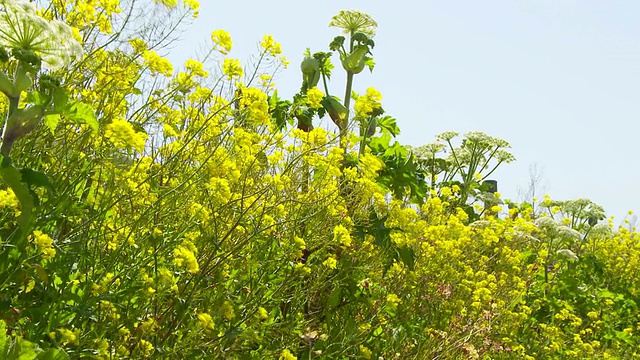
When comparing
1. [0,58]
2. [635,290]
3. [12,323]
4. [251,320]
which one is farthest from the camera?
[635,290]

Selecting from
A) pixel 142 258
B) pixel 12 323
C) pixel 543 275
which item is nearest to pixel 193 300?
pixel 142 258

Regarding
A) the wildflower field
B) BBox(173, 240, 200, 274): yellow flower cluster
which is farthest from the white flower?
BBox(173, 240, 200, 274): yellow flower cluster

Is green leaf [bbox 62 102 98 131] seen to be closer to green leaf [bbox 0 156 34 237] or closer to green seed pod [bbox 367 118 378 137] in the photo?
green leaf [bbox 0 156 34 237]

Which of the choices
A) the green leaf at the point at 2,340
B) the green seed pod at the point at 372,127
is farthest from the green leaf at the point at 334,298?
the green leaf at the point at 2,340

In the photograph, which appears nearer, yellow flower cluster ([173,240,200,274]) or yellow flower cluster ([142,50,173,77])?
yellow flower cluster ([173,240,200,274])

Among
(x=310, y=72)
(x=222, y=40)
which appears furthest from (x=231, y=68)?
(x=310, y=72)

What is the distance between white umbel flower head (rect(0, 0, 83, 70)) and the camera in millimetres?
1769

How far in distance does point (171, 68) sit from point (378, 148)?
204 centimetres

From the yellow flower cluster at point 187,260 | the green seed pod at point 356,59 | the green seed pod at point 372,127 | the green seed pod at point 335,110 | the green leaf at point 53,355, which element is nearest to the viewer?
the green leaf at point 53,355

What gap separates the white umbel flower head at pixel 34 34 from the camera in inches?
69.6

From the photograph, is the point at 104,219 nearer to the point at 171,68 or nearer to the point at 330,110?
the point at 171,68

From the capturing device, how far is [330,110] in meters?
4.61

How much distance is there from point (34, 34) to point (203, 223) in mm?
1201

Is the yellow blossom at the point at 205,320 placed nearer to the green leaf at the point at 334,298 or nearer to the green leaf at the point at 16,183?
the green leaf at the point at 16,183
